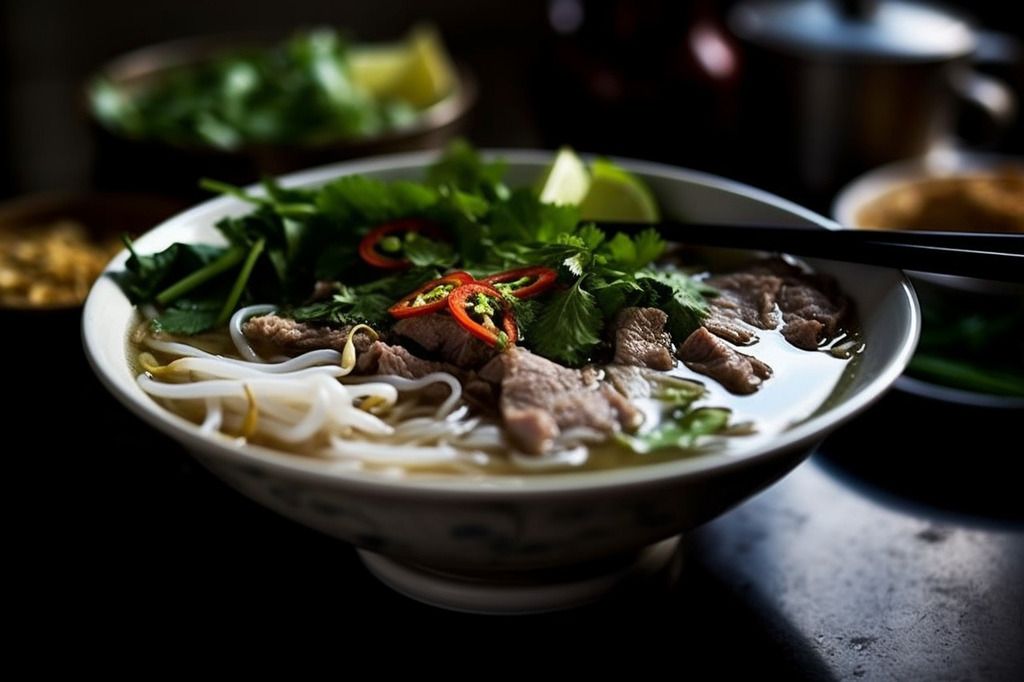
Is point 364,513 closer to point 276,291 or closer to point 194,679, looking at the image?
point 194,679

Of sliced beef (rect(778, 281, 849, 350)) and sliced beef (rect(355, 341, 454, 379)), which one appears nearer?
sliced beef (rect(355, 341, 454, 379))

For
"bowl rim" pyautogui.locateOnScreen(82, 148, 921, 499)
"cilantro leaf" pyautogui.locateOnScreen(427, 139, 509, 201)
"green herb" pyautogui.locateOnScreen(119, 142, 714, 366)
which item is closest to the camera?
"bowl rim" pyautogui.locateOnScreen(82, 148, 921, 499)

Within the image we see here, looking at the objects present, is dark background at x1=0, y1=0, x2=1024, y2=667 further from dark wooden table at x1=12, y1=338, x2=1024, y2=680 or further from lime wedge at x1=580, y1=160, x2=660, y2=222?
lime wedge at x1=580, y1=160, x2=660, y2=222

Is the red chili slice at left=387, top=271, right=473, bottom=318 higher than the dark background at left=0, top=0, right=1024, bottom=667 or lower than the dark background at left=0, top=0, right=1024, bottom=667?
higher

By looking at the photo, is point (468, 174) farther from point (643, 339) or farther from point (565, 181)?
point (643, 339)

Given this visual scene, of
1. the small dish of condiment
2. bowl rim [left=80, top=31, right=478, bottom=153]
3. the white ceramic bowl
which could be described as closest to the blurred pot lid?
the small dish of condiment

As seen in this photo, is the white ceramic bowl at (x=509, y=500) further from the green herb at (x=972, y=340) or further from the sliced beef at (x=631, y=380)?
the green herb at (x=972, y=340)

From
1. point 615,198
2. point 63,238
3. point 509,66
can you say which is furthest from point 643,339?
point 509,66
